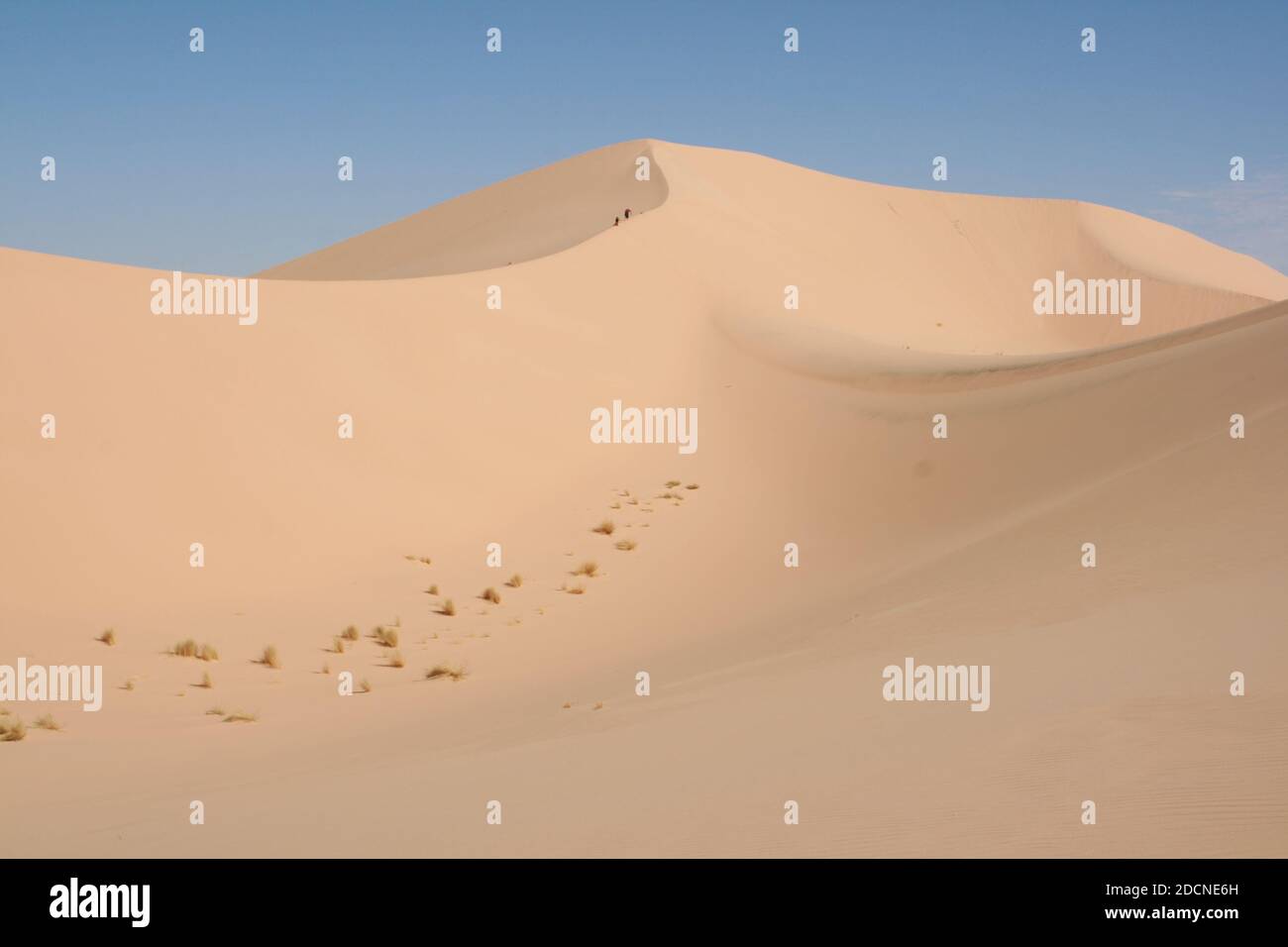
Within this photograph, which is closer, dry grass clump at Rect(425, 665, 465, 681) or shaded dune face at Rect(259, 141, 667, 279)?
dry grass clump at Rect(425, 665, 465, 681)

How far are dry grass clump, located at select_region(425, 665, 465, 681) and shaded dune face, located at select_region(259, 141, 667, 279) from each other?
25.1 meters

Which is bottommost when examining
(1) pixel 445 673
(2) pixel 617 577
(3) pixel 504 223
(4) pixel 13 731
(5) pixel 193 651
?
(4) pixel 13 731

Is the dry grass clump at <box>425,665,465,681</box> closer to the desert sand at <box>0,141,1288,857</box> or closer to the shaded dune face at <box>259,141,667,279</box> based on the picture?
the desert sand at <box>0,141,1288,857</box>

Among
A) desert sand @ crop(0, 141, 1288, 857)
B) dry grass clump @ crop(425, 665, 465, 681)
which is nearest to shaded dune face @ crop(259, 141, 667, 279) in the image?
desert sand @ crop(0, 141, 1288, 857)

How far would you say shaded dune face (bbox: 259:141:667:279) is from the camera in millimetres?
40125

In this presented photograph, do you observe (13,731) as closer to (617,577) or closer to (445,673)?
(445,673)

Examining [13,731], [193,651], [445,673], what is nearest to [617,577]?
[445,673]

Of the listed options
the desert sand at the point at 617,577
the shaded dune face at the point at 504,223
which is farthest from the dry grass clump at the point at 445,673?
the shaded dune face at the point at 504,223

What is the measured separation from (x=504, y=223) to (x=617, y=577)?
34457mm

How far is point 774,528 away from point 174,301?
31.5ft

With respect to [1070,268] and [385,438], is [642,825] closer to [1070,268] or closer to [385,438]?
[385,438]

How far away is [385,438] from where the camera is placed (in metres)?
16.8

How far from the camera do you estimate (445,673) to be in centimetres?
1093

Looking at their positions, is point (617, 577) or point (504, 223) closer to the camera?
point (617, 577)
